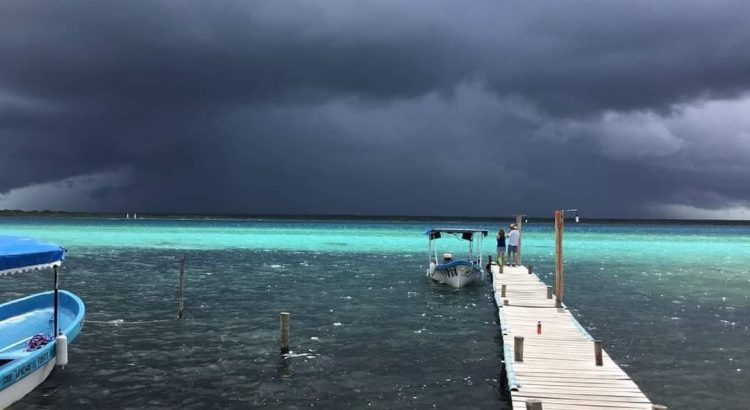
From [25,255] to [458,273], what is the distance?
23871 mm

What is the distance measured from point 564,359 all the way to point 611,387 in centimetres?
241

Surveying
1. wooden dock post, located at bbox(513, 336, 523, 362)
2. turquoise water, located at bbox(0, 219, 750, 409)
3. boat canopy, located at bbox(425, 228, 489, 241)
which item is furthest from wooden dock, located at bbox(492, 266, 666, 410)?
boat canopy, located at bbox(425, 228, 489, 241)

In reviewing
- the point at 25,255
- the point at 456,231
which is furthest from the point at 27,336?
the point at 456,231

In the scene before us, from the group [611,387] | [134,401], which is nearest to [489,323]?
[611,387]

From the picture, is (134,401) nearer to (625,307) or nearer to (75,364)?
(75,364)

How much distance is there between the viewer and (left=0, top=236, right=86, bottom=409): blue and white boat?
499 inches

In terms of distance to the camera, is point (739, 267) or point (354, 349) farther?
point (739, 267)

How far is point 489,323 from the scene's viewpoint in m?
23.1

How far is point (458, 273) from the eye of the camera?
3319cm

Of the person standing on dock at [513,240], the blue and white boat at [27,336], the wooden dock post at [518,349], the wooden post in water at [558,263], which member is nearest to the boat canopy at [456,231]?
the person standing on dock at [513,240]

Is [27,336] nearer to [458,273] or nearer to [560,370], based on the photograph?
[560,370]

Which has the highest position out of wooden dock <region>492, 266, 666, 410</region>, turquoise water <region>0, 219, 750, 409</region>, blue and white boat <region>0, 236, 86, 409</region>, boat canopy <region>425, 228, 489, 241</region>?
boat canopy <region>425, 228, 489, 241</region>

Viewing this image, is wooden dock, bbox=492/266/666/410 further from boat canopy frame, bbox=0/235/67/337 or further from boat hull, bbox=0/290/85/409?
boat canopy frame, bbox=0/235/67/337

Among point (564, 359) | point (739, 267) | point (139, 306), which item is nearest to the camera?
point (564, 359)
